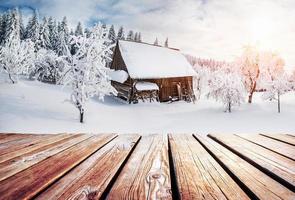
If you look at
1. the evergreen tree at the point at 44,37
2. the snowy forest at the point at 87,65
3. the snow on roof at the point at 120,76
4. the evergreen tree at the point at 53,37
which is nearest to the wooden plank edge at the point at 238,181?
the snowy forest at the point at 87,65

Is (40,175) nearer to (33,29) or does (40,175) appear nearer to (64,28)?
(33,29)

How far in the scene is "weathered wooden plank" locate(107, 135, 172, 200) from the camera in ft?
3.21

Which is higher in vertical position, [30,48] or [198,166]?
[30,48]

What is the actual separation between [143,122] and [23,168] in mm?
19024

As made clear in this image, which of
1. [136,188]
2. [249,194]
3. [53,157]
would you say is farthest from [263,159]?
[53,157]

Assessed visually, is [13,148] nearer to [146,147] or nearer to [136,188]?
[146,147]

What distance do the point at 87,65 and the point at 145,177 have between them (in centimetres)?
1767

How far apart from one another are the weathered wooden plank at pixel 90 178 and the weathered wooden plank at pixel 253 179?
58 cm

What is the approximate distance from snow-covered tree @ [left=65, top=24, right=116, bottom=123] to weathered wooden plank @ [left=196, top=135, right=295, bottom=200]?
54.0 ft

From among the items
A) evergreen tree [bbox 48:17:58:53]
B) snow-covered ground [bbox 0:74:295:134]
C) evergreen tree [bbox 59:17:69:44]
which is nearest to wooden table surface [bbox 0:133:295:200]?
snow-covered ground [bbox 0:74:295:134]

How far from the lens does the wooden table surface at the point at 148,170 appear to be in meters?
1.00

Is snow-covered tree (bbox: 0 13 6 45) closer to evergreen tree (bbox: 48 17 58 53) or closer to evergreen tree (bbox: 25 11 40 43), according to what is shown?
evergreen tree (bbox: 25 11 40 43)

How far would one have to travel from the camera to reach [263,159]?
4.92 feet

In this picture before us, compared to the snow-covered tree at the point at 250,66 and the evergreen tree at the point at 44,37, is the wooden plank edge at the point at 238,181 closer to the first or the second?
the snow-covered tree at the point at 250,66
